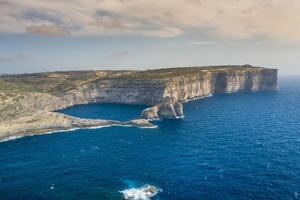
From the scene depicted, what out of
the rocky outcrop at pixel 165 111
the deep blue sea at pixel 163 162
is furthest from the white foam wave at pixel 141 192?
the rocky outcrop at pixel 165 111

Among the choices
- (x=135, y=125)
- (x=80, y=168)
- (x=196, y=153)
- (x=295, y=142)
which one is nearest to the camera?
(x=80, y=168)

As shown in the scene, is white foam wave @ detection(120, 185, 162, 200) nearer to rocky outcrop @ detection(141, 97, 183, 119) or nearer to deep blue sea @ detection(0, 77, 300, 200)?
deep blue sea @ detection(0, 77, 300, 200)

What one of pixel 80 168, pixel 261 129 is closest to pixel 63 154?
pixel 80 168

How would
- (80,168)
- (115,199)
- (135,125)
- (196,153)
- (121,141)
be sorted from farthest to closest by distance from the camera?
1. (135,125)
2. (121,141)
3. (196,153)
4. (80,168)
5. (115,199)

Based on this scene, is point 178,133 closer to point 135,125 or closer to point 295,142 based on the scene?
point 135,125

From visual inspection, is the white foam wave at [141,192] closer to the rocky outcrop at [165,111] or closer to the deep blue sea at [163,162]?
the deep blue sea at [163,162]

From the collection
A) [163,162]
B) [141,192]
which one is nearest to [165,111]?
[163,162]

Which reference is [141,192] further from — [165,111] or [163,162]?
[165,111]
